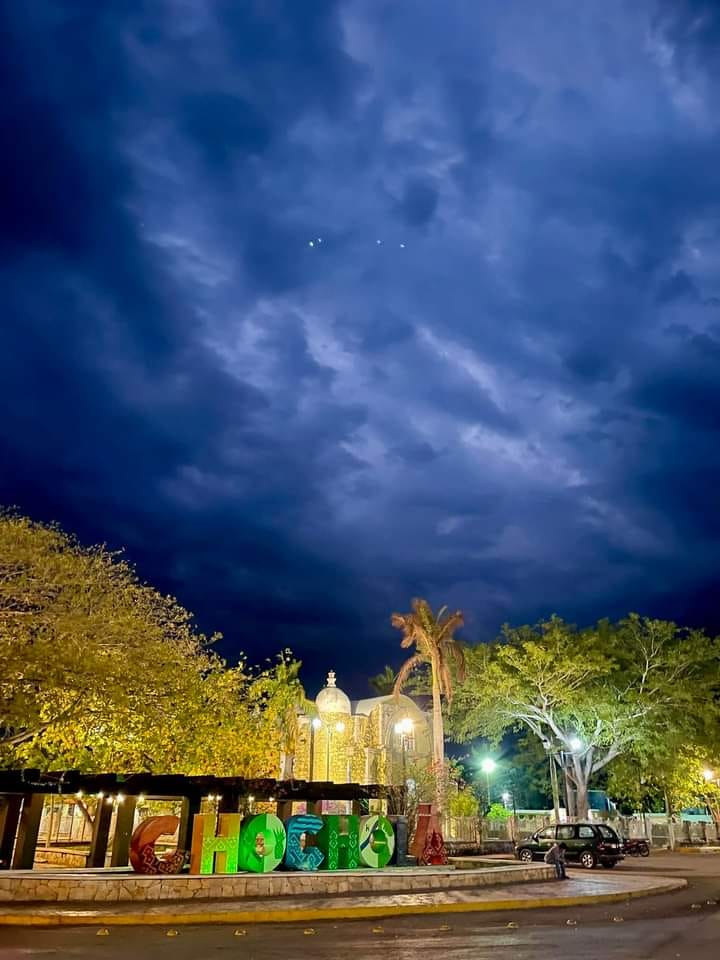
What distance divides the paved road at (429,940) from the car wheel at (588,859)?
13.0m

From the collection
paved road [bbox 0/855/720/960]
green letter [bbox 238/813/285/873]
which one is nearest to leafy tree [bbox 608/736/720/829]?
paved road [bbox 0/855/720/960]

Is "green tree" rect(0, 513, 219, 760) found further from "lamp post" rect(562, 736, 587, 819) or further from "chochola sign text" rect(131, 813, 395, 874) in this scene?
"lamp post" rect(562, 736, 587, 819)

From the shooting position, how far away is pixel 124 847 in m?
20.2

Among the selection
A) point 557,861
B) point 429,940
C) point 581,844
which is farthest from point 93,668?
point 581,844

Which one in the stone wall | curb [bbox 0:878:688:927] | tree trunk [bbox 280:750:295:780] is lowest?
curb [bbox 0:878:688:927]

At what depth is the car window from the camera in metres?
27.7

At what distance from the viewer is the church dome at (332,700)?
176ft

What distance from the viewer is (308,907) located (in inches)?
582

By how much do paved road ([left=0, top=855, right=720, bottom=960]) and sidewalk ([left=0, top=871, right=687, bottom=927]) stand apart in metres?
0.70

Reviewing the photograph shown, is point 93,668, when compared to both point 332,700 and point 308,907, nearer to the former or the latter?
point 308,907

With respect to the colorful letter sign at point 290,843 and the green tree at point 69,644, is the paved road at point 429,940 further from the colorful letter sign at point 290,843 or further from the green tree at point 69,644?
the green tree at point 69,644

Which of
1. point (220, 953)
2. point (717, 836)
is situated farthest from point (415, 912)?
point (717, 836)

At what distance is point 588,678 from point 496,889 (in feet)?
89.5

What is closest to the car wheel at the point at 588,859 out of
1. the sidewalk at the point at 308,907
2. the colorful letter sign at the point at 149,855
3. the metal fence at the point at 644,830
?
the metal fence at the point at 644,830
